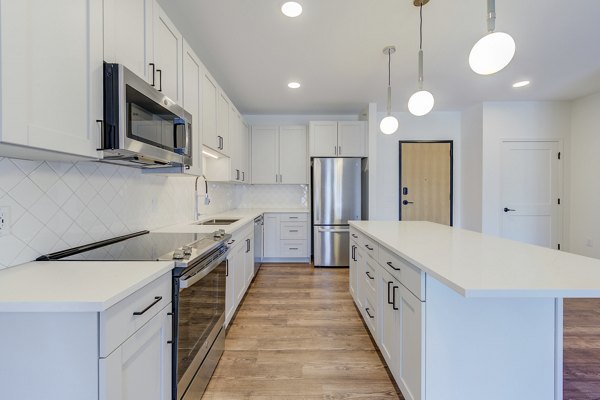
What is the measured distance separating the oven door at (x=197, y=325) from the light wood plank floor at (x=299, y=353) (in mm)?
204

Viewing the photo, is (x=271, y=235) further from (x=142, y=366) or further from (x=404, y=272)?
(x=142, y=366)

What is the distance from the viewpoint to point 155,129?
1.58 m

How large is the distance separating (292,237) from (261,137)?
180 centimetres

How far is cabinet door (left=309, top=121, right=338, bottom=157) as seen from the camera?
15.1 ft

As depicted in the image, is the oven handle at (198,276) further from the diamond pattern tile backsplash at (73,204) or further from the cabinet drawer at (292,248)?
the cabinet drawer at (292,248)

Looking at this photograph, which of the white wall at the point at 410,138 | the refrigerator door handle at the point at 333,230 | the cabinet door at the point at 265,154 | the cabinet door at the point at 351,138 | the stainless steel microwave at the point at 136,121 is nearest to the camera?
the stainless steel microwave at the point at 136,121

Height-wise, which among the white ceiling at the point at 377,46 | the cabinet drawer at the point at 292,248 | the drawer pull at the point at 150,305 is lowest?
the cabinet drawer at the point at 292,248

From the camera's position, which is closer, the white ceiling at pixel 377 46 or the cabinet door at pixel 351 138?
the white ceiling at pixel 377 46

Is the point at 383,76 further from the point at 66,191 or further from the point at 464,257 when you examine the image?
the point at 66,191

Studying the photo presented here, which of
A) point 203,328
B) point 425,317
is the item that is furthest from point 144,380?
point 425,317

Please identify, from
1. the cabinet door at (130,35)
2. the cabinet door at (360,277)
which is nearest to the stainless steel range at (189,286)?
the cabinet door at (130,35)

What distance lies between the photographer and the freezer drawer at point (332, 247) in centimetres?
448

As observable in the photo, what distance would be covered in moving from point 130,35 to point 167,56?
1.33 feet

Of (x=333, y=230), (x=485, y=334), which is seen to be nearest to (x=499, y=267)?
(x=485, y=334)
